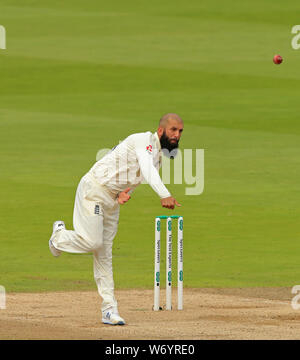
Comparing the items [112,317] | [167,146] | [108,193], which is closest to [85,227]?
[108,193]

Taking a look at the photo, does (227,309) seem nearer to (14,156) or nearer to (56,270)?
(56,270)

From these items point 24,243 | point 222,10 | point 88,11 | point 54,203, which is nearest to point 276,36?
point 222,10

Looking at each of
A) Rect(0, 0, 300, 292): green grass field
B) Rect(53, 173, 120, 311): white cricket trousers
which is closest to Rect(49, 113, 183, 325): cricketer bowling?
Rect(53, 173, 120, 311): white cricket trousers

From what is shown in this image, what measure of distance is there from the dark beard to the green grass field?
349cm

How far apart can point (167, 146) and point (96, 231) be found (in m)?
1.00

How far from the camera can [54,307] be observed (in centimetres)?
1229

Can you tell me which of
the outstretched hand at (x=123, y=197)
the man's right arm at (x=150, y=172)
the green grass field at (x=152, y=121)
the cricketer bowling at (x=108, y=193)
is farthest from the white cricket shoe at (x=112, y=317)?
the green grass field at (x=152, y=121)

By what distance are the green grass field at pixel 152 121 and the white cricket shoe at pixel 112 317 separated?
113 inches

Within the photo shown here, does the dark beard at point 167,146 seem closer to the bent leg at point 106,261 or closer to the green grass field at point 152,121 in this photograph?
the bent leg at point 106,261

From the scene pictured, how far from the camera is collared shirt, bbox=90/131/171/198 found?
1090 centimetres

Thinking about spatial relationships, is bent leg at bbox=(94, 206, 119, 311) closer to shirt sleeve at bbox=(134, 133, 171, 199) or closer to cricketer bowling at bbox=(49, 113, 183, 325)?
cricketer bowling at bbox=(49, 113, 183, 325)

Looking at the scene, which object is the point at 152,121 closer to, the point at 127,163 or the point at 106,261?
the point at 106,261

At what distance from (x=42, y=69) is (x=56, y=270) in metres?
18.3

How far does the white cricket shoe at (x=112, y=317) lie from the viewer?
10.9m
